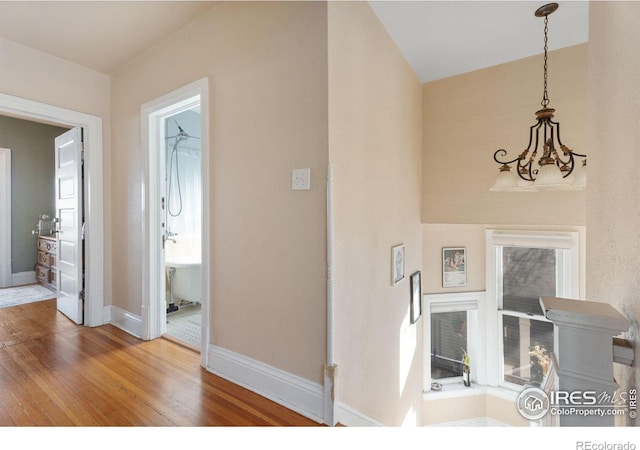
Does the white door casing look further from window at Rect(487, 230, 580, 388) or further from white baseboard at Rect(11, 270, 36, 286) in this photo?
window at Rect(487, 230, 580, 388)

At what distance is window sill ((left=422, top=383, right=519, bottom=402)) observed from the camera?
172 inches

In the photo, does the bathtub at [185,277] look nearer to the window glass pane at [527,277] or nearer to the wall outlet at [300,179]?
the wall outlet at [300,179]

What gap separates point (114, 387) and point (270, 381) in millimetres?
1036

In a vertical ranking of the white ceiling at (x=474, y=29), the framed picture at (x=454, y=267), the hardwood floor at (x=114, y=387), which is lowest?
the hardwood floor at (x=114, y=387)

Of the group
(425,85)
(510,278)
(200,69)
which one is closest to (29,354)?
(200,69)

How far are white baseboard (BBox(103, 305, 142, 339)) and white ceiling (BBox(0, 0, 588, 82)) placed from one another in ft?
8.03

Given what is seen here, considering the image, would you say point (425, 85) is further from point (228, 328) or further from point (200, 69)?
point (228, 328)

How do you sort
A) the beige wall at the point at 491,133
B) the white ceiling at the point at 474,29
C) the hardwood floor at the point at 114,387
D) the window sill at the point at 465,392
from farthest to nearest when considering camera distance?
the window sill at the point at 465,392 → the beige wall at the point at 491,133 → the white ceiling at the point at 474,29 → the hardwood floor at the point at 114,387

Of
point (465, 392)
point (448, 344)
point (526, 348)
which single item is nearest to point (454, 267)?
point (448, 344)

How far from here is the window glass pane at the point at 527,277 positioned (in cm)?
415

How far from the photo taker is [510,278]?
4.40 m

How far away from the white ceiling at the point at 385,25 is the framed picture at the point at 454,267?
2.36m

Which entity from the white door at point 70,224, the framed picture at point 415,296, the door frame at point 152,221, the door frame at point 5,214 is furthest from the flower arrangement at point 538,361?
the door frame at point 5,214
